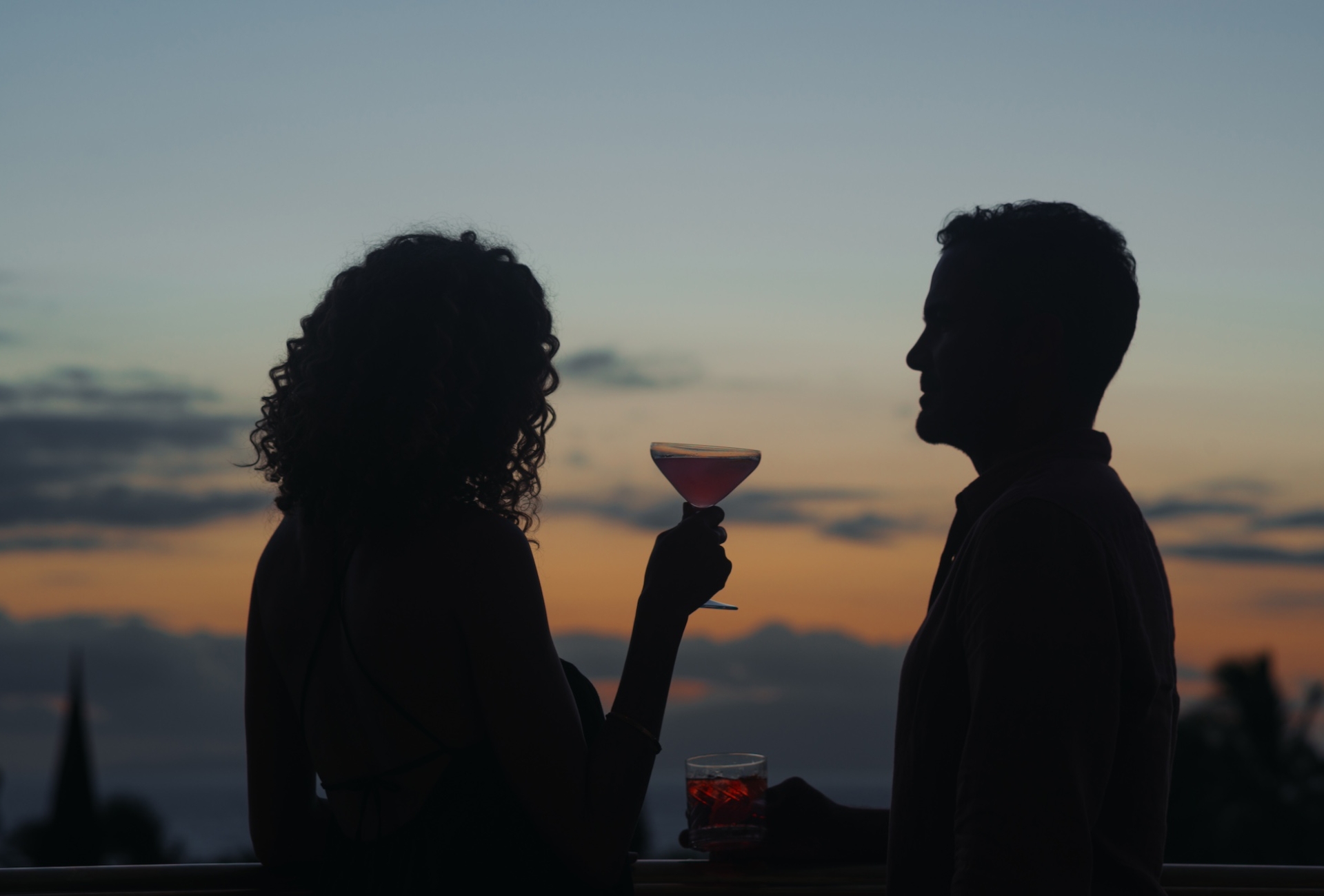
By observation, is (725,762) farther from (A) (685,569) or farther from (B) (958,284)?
(B) (958,284)

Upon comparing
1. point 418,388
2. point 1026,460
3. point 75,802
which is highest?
point 418,388

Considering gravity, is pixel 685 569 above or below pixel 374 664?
above

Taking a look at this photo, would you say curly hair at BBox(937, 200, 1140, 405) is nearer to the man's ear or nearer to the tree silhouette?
the man's ear

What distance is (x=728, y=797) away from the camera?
2504 millimetres

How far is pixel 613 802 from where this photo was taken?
2131 millimetres

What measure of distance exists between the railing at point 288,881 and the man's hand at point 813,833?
1.5 inches

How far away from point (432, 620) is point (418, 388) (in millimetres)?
470

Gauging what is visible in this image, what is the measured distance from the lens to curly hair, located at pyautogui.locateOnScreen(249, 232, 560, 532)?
2.21 m

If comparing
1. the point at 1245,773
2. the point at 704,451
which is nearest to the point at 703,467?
the point at 704,451

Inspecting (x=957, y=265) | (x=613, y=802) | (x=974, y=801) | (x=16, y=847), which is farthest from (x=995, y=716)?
(x=16, y=847)

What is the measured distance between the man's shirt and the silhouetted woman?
553 mm

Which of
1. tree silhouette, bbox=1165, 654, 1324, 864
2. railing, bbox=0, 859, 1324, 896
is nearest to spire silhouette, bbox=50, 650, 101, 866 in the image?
tree silhouette, bbox=1165, 654, 1324, 864

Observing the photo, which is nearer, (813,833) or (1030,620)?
(1030,620)

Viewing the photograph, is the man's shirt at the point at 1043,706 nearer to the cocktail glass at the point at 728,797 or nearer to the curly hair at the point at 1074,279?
the curly hair at the point at 1074,279
